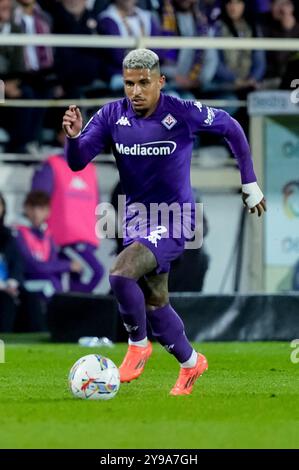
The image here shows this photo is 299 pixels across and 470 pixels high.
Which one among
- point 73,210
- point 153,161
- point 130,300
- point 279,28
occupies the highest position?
point 279,28

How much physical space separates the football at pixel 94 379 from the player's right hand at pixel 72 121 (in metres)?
1.62

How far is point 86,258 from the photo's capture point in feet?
58.9

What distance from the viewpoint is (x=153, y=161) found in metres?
9.77

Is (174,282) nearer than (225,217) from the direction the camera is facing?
Yes

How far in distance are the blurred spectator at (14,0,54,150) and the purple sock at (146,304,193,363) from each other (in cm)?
906

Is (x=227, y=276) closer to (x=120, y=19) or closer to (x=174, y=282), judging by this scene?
(x=174, y=282)

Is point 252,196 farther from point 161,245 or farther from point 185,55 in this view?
point 185,55

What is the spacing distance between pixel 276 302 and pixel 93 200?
331cm

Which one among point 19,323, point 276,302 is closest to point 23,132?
point 19,323

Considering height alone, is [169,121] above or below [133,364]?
above

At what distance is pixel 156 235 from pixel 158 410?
1.51 metres

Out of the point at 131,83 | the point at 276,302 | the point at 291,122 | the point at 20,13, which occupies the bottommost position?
the point at 131,83

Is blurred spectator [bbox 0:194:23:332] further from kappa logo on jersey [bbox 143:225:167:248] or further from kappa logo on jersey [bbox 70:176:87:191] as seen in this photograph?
kappa logo on jersey [bbox 143:225:167:248]

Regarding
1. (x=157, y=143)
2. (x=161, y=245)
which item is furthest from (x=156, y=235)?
(x=157, y=143)
